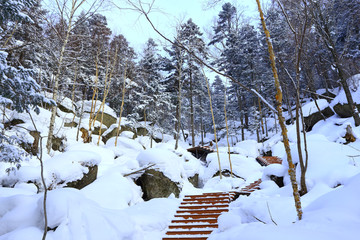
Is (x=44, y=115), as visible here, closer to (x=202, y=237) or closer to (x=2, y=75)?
(x=2, y=75)

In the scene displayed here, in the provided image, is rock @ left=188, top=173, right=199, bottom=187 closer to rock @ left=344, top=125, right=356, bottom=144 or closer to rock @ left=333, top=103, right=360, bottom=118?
rock @ left=344, top=125, right=356, bottom=144

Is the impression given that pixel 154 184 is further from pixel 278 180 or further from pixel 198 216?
pixel 278 180

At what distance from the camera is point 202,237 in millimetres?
3836

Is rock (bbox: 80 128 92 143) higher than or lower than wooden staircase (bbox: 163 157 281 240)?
higher

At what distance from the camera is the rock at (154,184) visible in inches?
284

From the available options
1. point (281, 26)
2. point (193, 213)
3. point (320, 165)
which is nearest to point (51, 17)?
point (193, 213)

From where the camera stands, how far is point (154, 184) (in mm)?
7273

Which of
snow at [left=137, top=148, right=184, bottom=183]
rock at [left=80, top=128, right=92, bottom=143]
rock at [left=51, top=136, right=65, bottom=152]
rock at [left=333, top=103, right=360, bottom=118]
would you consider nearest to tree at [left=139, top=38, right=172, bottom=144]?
rock at [left=80, top=128, right=92, bottom=143]

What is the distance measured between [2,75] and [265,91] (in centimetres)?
2610

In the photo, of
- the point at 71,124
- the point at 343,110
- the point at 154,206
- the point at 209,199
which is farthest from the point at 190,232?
the point at 343,110

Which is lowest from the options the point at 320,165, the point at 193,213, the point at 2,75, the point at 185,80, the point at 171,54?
the point at 193,213

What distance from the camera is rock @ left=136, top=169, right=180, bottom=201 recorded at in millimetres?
7202

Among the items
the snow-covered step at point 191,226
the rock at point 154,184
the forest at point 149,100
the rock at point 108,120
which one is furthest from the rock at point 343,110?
the rock at point 108,120

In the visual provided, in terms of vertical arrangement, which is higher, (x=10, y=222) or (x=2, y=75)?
(x=2, y=75)
